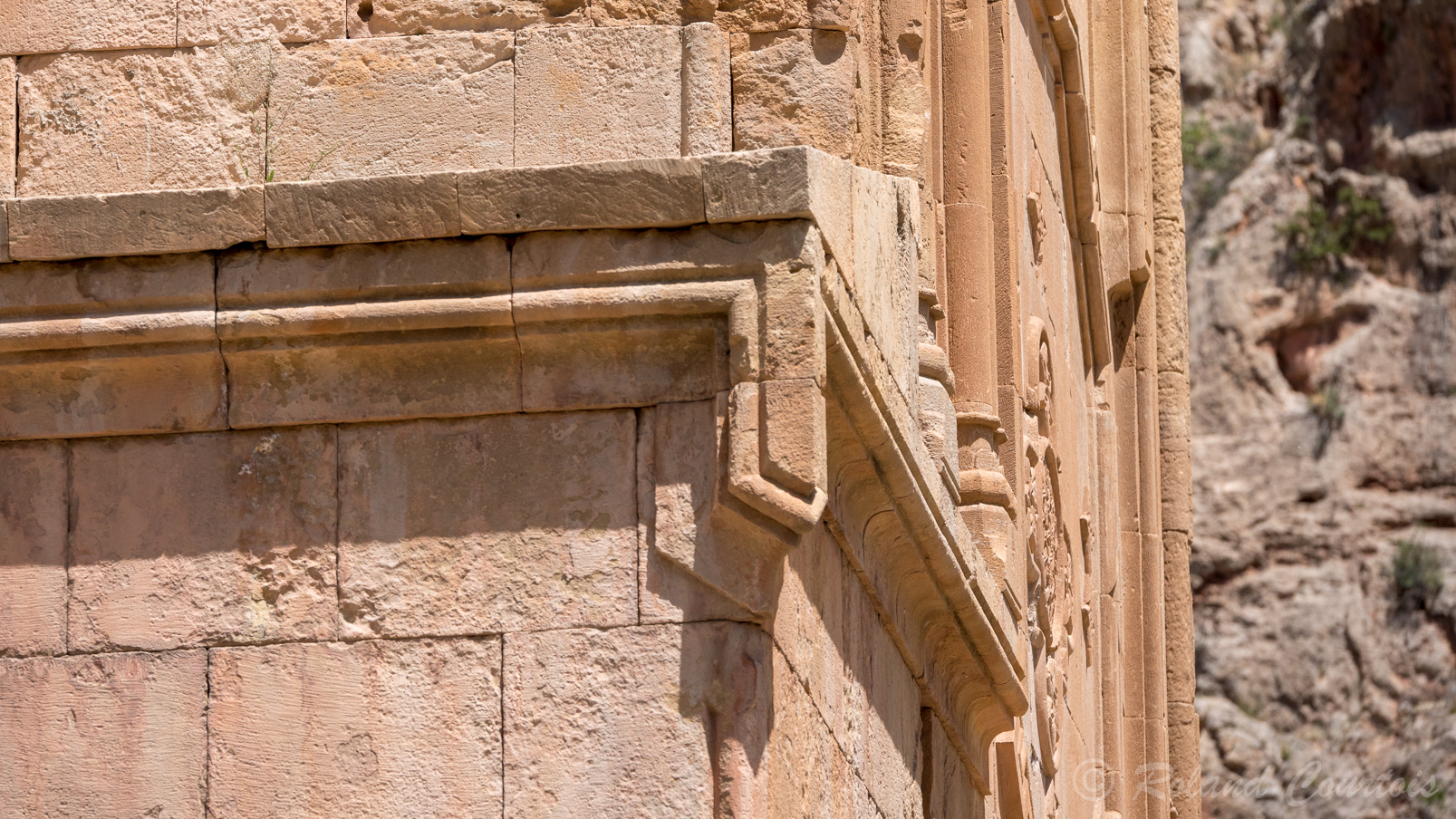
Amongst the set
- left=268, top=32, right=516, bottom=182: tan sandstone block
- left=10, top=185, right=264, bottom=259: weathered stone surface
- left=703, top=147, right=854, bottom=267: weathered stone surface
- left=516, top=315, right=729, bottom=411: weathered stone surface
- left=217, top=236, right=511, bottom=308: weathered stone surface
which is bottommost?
left=516, top=315, right=729, bottom=411: weathered stone surface

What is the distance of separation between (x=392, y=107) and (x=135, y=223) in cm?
75

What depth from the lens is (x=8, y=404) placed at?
15.7 feet

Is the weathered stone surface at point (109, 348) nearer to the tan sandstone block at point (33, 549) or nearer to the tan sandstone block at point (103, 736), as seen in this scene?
the tan sandstone block at point (33, 549)

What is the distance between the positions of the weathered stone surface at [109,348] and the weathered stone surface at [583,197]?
2.11ft

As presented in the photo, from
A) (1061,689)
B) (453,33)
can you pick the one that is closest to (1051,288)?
(1061,689)

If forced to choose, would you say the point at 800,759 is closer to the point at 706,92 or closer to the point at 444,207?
the point at 444,207

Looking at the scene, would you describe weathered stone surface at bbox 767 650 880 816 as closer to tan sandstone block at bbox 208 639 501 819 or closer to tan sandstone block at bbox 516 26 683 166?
tan sandstone block at bbox 208 639 501 819

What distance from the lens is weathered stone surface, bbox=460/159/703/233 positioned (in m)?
4.46

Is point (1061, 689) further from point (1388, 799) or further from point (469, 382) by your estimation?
point (1388, 799)

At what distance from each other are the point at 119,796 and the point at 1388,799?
18.4 metres

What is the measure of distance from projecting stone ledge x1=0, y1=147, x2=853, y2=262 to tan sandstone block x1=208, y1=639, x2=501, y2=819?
2.89 ft

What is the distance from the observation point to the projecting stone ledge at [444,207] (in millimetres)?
4434

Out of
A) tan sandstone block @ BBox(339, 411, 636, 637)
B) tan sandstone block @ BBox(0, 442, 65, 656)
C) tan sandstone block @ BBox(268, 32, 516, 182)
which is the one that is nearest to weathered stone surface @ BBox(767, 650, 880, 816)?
tan sandstone block @ BBox(339, 411, 636, 637)

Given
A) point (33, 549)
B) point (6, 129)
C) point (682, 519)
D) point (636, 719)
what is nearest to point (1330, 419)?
point (6, 129)
